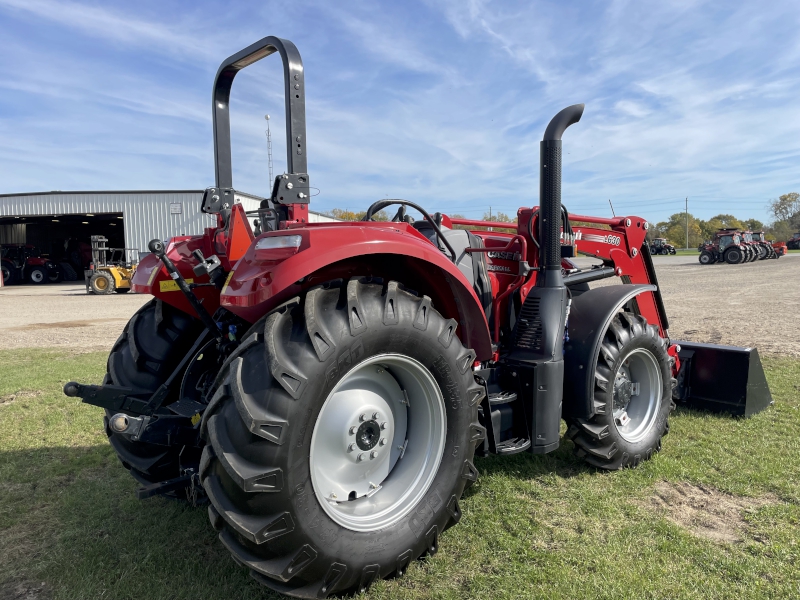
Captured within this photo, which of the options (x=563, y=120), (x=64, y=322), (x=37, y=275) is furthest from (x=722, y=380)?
(x=37, y=275)

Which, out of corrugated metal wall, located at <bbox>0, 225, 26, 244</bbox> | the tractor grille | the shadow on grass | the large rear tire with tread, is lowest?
the shadow on grass

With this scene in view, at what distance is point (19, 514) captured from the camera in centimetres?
311

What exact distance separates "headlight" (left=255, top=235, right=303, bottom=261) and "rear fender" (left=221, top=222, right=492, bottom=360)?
19mm

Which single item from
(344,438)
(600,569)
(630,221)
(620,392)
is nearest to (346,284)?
(344,438)

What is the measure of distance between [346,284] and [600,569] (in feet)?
5.28

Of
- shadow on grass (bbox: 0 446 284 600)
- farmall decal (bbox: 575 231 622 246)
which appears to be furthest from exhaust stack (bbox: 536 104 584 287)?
shadow on grass (bbox: 0 446 284 600)

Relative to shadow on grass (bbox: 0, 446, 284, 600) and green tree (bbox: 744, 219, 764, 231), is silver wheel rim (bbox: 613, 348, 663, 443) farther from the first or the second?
green tree (bbox: 744, 219, 764, 231)

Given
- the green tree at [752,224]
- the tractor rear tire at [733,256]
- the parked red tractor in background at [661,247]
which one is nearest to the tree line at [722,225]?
the green tree at [752,224]

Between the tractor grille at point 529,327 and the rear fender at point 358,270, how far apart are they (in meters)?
0.40

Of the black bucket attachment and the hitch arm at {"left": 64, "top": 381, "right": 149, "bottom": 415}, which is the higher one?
the hitch arm at {"left": 64, "top": 381, "right": 149, "bottom": 415}

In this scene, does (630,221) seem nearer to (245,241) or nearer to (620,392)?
(620,392)

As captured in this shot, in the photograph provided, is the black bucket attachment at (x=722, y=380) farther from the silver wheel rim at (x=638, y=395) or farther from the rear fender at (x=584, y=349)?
the rear fender at (x=584, y=349)

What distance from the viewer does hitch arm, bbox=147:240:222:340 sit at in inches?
96.6

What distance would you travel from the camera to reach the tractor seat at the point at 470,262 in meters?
3.37
